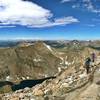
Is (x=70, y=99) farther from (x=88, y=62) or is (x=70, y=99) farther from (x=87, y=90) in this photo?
(x=88, y=62)

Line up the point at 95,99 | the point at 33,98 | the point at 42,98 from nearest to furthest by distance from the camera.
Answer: the point at 95,99 → the point at 42,98 → the point at 33,98

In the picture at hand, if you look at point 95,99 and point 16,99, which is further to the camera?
point 16,99

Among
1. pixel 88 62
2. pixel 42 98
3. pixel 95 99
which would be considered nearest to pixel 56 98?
pixel 42 98

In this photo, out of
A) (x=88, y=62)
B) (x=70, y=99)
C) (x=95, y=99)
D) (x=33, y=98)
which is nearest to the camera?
(x=95, y=99)

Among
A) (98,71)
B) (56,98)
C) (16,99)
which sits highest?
(98,71)

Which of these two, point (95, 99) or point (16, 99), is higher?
point (95, 99)

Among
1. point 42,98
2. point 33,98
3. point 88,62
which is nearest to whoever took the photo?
point 42,98

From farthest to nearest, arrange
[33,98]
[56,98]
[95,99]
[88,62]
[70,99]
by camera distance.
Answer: [88,62], [33,98], [56,98], [70,99], [95,99]

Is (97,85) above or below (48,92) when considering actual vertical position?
above

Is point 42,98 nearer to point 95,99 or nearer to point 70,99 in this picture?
point 70,99

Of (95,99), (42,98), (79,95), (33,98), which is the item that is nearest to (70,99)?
(79,95)
